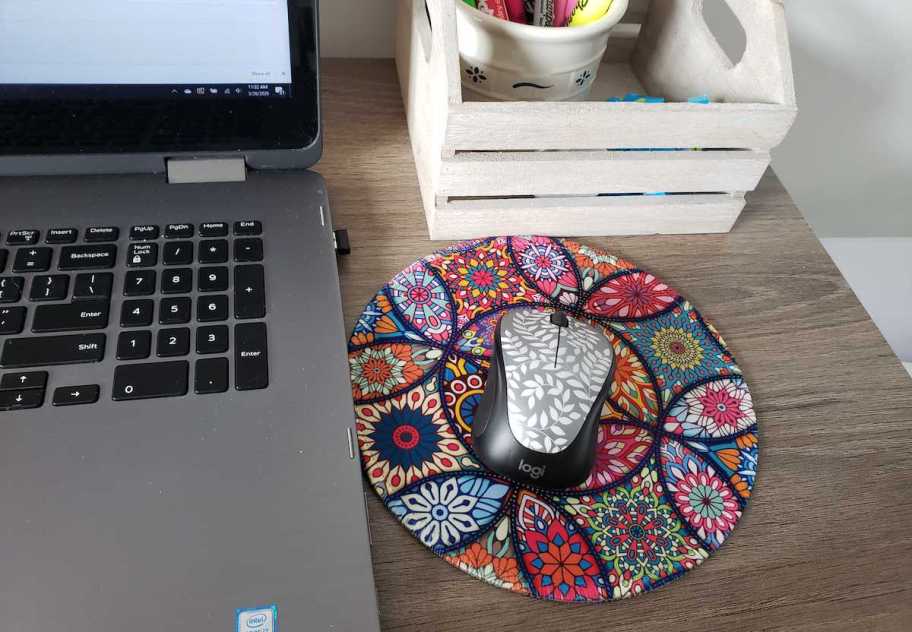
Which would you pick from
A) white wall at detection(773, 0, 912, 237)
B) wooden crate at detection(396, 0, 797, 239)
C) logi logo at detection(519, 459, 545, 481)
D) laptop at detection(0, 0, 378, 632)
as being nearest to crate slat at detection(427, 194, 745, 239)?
wooden crate at detection(396, 0, 797, 239)

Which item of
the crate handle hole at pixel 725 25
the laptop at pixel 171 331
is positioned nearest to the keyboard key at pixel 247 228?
the laptop at pixel 171 331

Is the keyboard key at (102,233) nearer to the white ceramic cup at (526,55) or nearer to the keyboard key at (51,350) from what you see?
the keyboard key at (51,350)

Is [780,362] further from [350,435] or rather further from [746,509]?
[350,435]

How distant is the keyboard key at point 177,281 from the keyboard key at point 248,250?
32 millimetres

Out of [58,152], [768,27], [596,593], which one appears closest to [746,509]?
[596,593]

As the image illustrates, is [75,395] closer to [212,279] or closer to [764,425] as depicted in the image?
[212,279]

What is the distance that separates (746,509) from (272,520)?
277 mm

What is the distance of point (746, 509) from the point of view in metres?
0.41

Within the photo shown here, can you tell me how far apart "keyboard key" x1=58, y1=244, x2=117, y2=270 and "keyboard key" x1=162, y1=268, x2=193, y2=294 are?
37mm

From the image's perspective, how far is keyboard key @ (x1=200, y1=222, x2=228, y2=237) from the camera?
1.44 ft

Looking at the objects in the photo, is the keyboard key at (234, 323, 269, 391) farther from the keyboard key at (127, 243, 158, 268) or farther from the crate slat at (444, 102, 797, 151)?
the crate slat at (444, 102, 797, 151)

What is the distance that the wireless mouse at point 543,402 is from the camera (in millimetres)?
365

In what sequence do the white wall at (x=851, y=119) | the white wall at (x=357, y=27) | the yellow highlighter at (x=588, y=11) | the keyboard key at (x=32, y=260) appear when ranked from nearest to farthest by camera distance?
the keyboard key at (x=32, y=260) < the yellow highlighter at (x=588, y=11) < the white wall at (x=357, y=27) < the white wall at (x=851, y=119)

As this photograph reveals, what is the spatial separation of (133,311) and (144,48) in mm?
165
